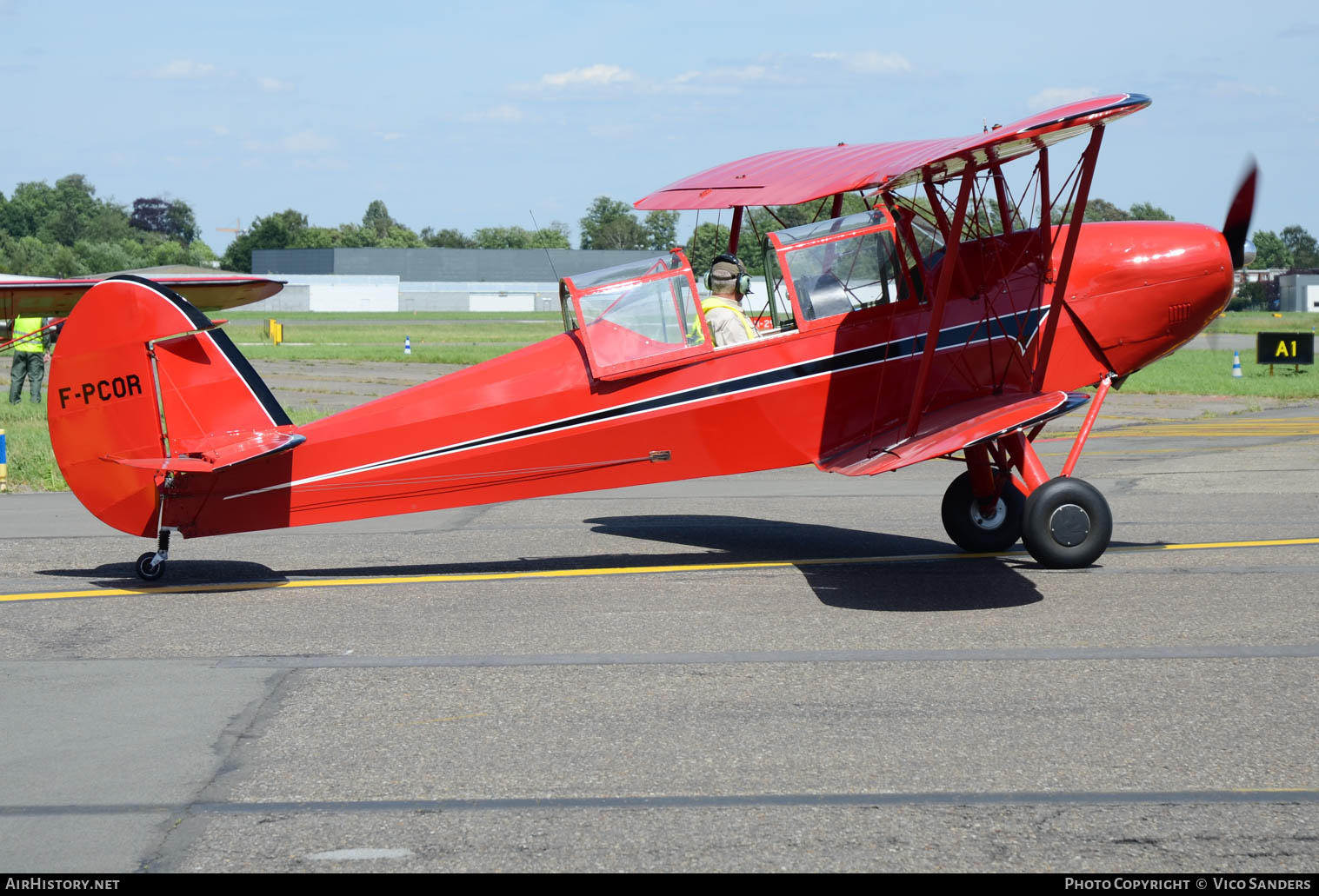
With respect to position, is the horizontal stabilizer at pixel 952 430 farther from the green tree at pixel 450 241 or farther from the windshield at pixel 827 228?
the green tree at pixel 450 241

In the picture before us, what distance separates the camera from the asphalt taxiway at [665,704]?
13.9 ft

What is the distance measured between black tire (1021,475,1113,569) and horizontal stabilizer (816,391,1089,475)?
615mm

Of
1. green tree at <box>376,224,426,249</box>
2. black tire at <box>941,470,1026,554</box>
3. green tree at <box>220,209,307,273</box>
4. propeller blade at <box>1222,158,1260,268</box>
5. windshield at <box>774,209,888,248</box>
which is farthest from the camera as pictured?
green tree at <box>376,224,426,249</box>

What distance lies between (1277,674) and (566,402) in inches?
187

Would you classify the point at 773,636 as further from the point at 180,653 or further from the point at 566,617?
the point at 180,653

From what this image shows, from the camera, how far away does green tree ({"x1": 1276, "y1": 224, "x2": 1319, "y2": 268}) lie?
10378cm

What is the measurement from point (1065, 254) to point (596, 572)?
4.11m

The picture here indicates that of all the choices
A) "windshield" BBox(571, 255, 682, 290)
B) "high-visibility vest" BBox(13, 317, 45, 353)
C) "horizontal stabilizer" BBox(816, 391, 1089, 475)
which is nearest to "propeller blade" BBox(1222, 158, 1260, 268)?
"horizontal stabilizer" BBox(816, 391, 1089, 475)

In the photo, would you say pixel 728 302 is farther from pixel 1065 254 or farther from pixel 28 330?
pixel 28 330

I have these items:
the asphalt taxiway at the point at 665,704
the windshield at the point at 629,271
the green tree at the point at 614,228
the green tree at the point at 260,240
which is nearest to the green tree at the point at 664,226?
the windshield at the point at 629,271

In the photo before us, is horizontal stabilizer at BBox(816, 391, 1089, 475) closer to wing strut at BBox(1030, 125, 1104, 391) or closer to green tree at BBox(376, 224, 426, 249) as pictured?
wing strut at BBox(1030, 125, 1104, 391)

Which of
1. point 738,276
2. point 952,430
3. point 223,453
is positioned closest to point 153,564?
point 223,453

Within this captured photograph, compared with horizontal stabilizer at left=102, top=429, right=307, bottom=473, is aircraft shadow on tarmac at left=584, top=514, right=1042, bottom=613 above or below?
below

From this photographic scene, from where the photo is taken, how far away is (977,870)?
3918mm
